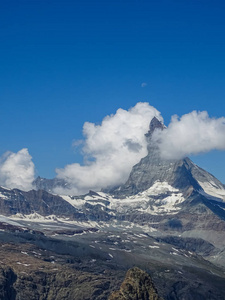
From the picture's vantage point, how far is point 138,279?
14338cm

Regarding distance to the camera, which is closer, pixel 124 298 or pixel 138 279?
pixel 124 298

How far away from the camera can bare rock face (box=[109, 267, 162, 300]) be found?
5341 inches

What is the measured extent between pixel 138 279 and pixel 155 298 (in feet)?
23.4

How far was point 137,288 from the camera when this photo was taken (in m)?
140

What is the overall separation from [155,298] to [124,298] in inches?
376

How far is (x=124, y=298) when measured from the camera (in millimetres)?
132875

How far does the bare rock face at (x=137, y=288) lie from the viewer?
136 m

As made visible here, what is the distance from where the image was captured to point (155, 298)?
138500 mm

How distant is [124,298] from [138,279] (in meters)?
11.3
